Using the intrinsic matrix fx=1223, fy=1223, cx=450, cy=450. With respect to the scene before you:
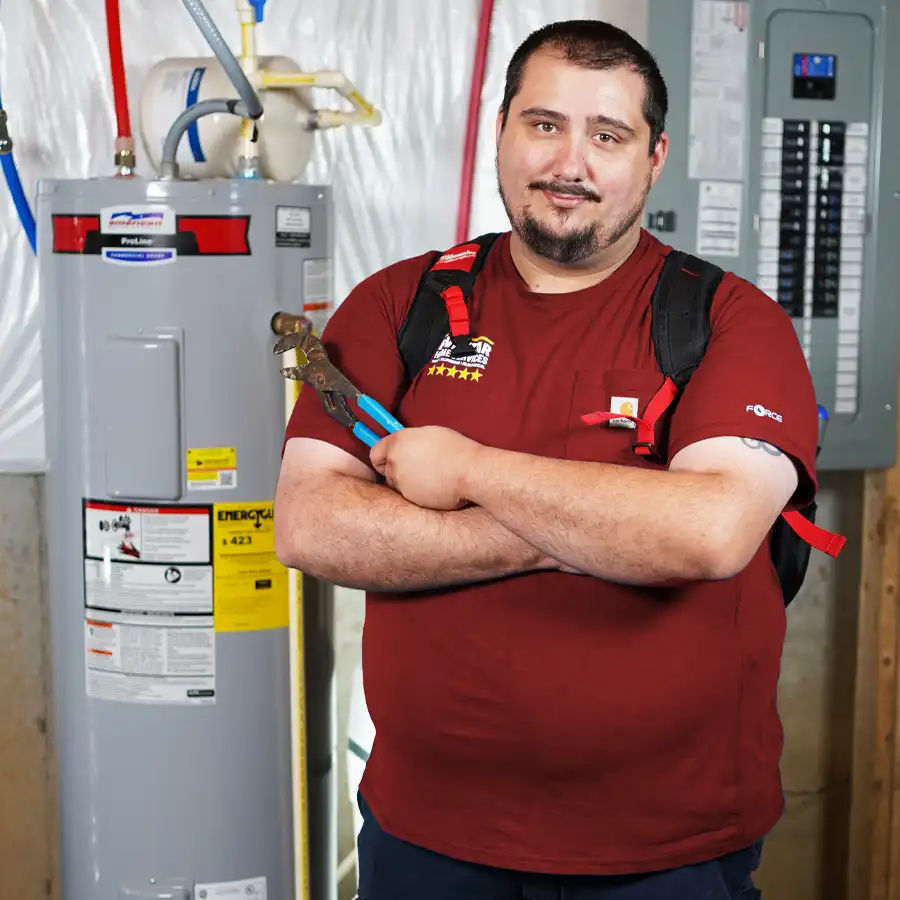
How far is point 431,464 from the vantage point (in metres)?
1.33

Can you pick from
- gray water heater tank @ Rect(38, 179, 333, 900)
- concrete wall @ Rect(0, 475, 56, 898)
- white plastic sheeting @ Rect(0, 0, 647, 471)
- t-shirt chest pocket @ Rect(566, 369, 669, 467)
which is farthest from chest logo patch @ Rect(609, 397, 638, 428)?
concrete wall @ Rect(0, 475, 56, 898)

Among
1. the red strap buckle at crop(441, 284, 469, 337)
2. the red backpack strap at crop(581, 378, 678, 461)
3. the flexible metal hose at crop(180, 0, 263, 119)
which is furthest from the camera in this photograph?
the flexible metal hose at crop(180, 0, 263, 119)

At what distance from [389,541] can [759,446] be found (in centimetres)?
41

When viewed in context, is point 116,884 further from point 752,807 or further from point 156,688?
point 752,807

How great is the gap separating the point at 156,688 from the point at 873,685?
1479 millimetres

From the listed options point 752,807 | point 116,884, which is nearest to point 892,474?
point 752,807

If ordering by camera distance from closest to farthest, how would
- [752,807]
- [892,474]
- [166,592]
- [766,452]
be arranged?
[766,452], [752,807], [166,592], [892,474]

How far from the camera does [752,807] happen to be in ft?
4.75

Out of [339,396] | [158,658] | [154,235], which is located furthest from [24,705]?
[339,396]

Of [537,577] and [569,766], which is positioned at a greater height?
[537,577]

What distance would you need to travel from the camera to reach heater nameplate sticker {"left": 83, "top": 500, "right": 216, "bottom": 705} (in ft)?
6.23

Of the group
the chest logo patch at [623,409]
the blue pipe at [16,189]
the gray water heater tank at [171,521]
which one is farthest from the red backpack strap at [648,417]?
the blue pipe at [16,189]

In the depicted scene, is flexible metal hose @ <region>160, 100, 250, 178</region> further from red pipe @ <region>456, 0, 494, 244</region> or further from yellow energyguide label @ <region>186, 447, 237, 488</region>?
red pipe @ <region>456, 0, 494, 244</region>

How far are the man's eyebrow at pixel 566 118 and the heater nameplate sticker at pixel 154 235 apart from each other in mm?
550
